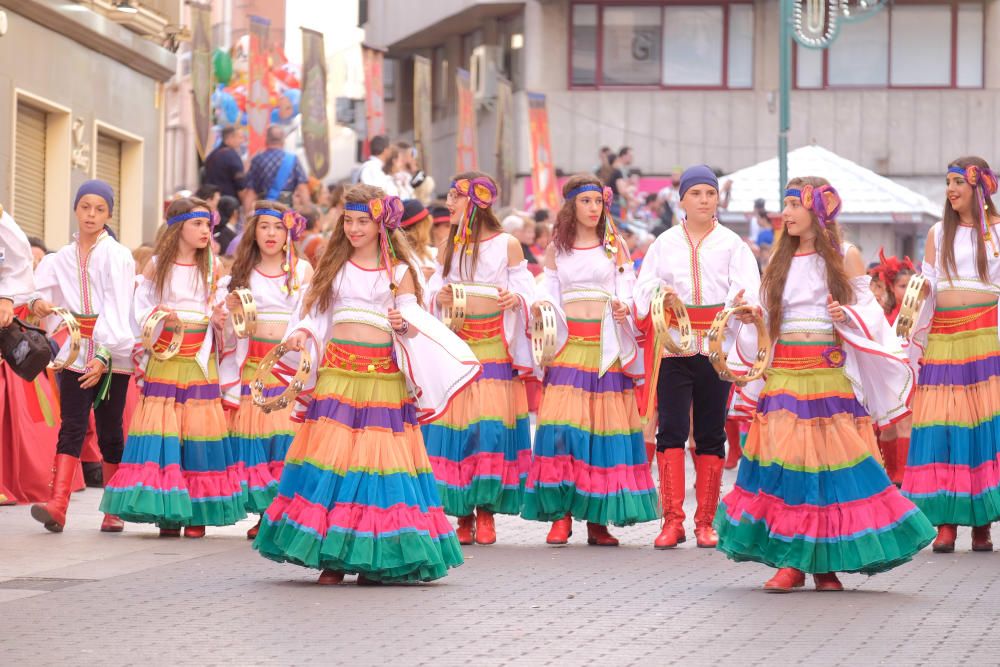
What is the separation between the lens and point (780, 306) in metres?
10.1

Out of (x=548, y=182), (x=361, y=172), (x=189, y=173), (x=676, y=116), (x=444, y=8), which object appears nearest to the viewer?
(x=361, y=172)

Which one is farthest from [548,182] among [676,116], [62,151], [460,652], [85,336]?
[460,652]

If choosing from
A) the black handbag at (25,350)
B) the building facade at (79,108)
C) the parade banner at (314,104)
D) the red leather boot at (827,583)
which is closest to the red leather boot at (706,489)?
the red leather boot at (827,583)

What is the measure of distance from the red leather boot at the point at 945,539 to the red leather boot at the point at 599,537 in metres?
1.92

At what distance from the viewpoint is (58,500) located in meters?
12.4

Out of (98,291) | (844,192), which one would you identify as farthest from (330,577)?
(844,192)

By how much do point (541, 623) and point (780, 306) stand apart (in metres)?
2.45

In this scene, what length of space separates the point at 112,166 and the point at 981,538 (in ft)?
47.4

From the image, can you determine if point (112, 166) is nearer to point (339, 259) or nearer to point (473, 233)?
point (473, 233)

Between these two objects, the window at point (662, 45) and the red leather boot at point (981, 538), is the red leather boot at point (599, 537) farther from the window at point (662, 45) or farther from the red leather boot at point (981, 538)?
the window at point (662, 45)

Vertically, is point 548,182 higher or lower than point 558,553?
higher

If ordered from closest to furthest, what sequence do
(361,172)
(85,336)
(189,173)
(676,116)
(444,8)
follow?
(85,336), (361,172), (676,116), (444,8), (189,173)

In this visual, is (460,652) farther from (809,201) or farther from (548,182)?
(548,182)

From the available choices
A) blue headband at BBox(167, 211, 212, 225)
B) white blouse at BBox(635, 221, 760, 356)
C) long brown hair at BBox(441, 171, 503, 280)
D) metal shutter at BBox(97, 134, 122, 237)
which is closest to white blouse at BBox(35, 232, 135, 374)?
blue headband at BBox(167, 211, 212, 225)
